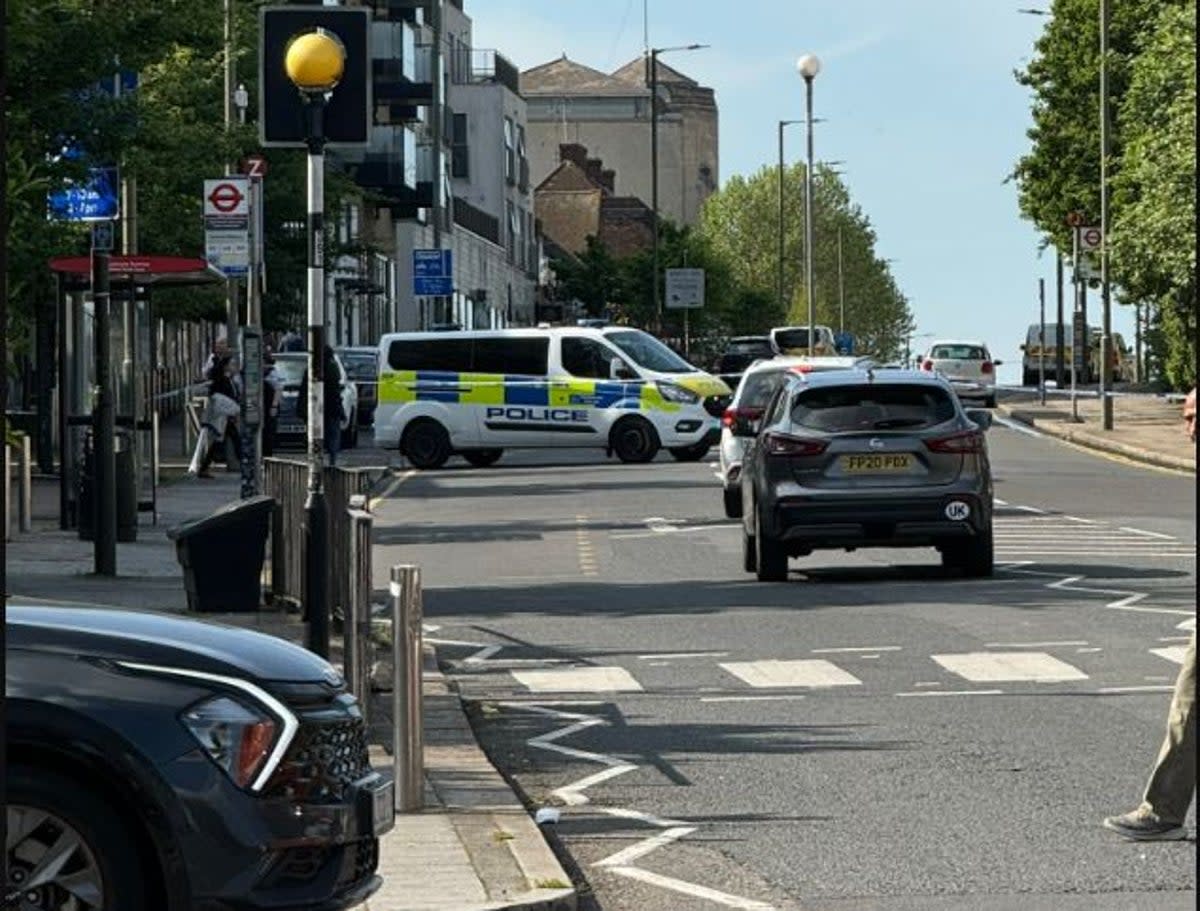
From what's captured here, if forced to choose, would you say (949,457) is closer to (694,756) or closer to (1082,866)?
(694,756)

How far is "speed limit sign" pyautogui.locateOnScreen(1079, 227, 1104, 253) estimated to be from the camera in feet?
201

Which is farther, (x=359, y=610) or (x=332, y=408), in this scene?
(x=332, y=408)

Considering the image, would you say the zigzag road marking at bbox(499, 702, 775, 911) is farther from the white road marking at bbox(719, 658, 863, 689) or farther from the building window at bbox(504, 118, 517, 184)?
the building window at bbox(504, 118, 517, 184)

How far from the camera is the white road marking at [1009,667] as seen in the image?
17.3m

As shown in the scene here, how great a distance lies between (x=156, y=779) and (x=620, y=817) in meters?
4.55

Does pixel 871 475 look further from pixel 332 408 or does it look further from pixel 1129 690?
pixel 332 408

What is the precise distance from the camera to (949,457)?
25.2m

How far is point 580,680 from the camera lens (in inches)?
699

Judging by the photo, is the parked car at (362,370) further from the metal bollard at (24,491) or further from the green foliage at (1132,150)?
the metal bollard at (24,491)

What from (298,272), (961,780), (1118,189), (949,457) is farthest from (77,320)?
(1118,189)

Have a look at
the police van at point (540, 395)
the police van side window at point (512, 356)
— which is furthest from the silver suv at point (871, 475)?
the police van side window at point (512, 356)

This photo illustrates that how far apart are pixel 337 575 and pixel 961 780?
557 centimetres

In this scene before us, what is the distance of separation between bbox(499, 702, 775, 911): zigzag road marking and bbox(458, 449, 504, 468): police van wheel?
35871 mm

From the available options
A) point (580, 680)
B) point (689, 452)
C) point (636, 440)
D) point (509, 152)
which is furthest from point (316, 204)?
point (509, 152)
